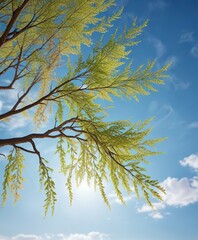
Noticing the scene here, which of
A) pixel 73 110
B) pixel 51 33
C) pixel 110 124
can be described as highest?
pixel 51 33

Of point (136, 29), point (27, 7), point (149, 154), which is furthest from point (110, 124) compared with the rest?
point (27, 7)

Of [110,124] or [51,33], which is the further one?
[51,33]

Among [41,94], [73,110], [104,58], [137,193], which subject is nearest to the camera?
[137,193]

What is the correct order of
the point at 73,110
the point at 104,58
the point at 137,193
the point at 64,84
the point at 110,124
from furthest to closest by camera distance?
the point at 73,110 → the point at 64,84 → the point at 104,58 → the point at 110,124 → the point at 137,193

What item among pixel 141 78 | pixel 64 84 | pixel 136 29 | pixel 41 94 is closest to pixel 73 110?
pixel 64 84

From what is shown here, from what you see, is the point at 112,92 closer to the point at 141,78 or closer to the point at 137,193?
the point at 141,78

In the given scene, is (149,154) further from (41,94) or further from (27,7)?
(27,7)

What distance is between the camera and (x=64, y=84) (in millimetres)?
7332

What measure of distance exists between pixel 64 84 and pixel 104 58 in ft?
4.00

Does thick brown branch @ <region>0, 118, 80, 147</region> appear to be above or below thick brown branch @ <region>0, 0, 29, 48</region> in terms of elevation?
below

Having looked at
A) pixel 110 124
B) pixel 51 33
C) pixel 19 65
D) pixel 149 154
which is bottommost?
pixel 149 154

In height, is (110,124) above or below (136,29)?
below

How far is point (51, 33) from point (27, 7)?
90 centimetres

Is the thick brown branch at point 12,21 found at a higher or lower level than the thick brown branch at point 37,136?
higher
